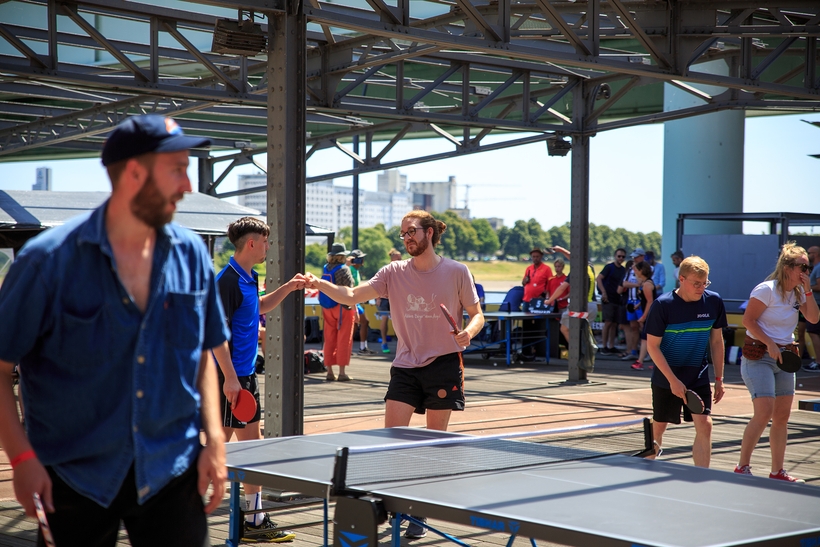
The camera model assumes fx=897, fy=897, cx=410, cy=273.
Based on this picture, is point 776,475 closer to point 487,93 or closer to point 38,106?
point 487,93

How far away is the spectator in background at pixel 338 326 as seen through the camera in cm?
1427

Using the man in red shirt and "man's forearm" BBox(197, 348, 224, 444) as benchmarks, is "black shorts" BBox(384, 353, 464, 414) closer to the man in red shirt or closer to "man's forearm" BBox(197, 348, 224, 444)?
"man's forearm" BBox(197, 348, 224, 444)

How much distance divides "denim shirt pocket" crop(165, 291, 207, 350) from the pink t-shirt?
3.30 meters

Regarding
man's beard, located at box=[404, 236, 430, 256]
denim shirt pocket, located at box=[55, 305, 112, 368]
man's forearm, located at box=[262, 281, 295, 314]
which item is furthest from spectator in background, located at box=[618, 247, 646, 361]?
denim shirt pocket, located at box=[55, 305, 112, 368]

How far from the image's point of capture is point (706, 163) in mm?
24000

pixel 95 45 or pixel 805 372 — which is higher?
pixel 95 45

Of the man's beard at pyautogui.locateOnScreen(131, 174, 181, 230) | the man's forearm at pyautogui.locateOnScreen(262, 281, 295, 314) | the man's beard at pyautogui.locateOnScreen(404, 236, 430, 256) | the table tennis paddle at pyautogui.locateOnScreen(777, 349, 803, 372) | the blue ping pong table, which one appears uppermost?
the man's beard at pyautogui.locateOnScreen(131, 174, 181, 230)

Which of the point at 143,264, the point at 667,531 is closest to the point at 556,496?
the point at 667,531

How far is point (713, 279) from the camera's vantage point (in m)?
19.2

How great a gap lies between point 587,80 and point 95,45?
7568 mm

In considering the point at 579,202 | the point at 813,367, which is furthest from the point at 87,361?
the point at 813,367

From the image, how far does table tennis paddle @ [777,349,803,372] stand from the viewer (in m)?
6.84

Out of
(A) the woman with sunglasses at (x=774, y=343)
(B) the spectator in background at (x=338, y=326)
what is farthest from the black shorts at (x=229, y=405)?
(B) the spectator in background at (x=338, y=326)

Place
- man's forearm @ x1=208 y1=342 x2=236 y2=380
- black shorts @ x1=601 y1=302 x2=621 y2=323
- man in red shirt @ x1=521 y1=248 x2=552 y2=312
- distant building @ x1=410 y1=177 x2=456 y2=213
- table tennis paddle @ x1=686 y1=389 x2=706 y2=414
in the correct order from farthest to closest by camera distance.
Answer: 1. distant building @ x1=410 y1=177 x2=456 y2=213
2. man in red shirt @ x1=521 y1=248 x2=552 y2=312
3. black shorts @ x1=601 y1=302 x2=621 y2=323
4. table tennis paddle @ x1=686 y1=389 x2=706 y2=414
5. man's forearm @ x1=208 y1=342 x2=236 y2=380
